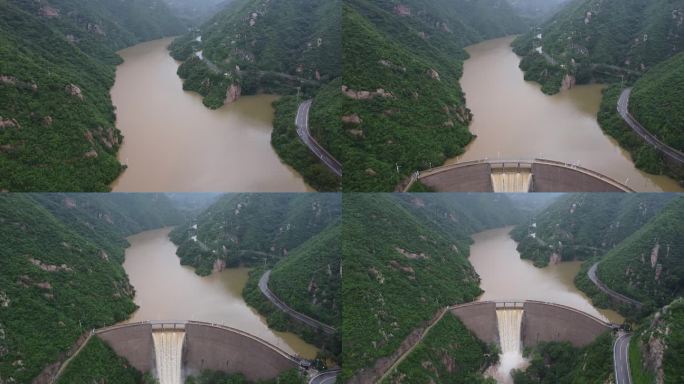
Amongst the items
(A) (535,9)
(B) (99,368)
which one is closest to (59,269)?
(B) (99,368)

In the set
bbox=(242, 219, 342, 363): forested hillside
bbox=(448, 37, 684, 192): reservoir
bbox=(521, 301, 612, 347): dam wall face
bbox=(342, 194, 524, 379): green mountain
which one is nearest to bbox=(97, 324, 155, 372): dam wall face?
bbox=(242, 219, 342, 363): forested hillside

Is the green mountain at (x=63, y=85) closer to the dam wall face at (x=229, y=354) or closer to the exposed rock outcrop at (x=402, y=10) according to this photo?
the dam wall face at (x=229, y=354)

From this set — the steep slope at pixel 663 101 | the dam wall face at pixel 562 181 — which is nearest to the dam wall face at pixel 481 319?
the dam wall face at pixel 562 181

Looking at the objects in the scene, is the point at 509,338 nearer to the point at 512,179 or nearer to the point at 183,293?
the point at 512,179

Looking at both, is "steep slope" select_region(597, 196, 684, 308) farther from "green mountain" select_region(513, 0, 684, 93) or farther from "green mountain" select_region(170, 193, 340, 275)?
"green mountain" select_region(170, 193, 340, 275)

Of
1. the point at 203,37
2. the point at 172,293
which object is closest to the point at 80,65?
the point at 203,37

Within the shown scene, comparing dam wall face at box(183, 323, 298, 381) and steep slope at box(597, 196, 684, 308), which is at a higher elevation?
steep slope at box(597, 196, 684, 308)

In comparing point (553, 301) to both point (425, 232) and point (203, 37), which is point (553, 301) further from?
point (203, 37)
